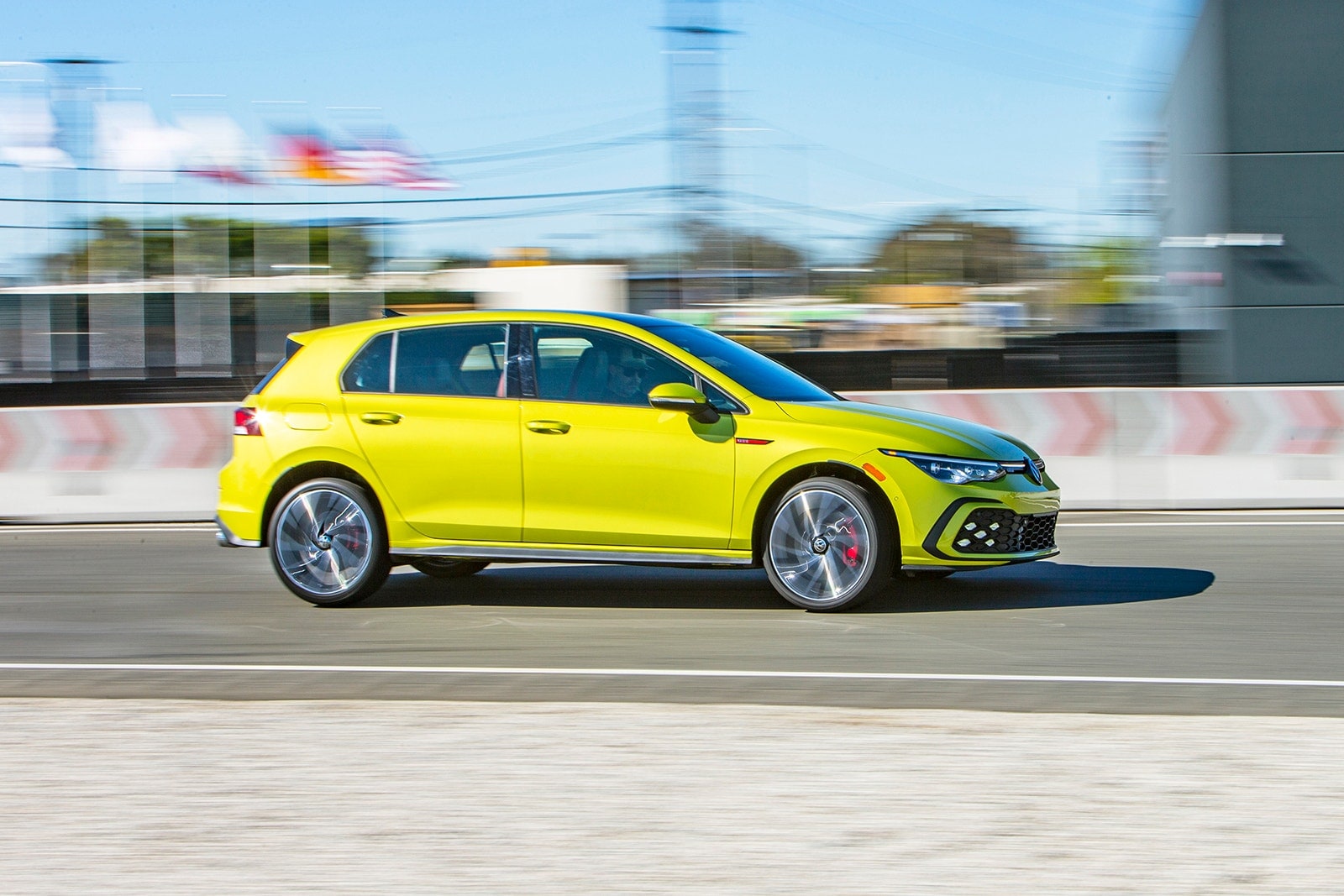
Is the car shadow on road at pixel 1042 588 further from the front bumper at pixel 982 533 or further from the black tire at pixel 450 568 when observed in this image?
the black tire at pixel 450 568

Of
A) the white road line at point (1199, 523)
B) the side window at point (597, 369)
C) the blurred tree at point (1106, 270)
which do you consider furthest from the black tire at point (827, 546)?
the blurred tree at point (1106, 270)

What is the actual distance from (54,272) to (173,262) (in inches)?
80.4

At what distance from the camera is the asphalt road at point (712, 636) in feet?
20.3

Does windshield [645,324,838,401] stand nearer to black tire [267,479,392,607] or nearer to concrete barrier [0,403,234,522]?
black tire [267,479,392,607]

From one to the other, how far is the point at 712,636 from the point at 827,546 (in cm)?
85

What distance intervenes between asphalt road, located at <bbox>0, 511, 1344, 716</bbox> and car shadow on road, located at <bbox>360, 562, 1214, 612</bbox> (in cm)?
3

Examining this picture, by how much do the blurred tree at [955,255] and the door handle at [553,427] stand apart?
16588 mm

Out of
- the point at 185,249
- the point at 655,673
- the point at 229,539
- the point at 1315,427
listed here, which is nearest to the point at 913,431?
the point at 655,673

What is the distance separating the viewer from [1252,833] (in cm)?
412

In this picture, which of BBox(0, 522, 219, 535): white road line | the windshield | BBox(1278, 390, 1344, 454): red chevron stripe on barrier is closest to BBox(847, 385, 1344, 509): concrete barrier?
BBox(1278, 390, 1344, 454): red chevron stripe on barrier

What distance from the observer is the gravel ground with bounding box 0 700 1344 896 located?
3.85 m

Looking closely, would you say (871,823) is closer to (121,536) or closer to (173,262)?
(121,536)

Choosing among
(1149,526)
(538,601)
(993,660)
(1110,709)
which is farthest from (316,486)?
(1149,526)

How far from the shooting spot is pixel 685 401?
25.9 feet
